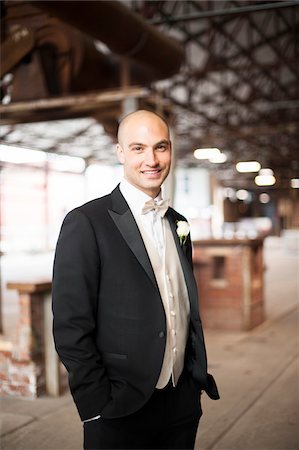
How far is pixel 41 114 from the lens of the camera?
5754 mm

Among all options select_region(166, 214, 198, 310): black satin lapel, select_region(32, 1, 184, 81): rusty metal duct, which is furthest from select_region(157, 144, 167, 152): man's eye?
select_region(32, 1, 184, 81): rusty metal duct

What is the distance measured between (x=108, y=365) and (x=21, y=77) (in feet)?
14.3

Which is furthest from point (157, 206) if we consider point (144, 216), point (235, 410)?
point (235, 410)

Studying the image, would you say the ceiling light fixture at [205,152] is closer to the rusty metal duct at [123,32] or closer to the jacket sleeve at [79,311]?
the rusty metal duct at [123,32]

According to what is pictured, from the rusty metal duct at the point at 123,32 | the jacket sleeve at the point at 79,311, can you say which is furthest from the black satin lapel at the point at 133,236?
the rusty metal duct at the point at 123,32

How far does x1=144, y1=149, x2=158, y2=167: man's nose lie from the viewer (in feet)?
5.89

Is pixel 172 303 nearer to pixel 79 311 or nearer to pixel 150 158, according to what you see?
pixel 79 311

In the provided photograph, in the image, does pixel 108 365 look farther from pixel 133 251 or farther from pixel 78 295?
pixel 133 251

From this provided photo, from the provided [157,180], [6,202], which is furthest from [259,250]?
[6,202]

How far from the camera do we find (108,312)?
5.80 ft

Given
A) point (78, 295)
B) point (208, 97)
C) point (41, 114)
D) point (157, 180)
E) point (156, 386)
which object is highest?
point (208, 97)

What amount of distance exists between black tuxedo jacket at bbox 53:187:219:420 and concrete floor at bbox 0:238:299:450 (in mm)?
1745

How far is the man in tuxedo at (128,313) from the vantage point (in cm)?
172

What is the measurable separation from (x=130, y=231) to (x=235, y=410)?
2.51 metres
